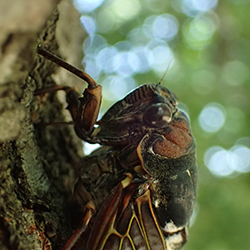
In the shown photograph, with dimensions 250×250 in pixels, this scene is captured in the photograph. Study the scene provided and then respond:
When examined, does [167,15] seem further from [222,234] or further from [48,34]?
[48,34]

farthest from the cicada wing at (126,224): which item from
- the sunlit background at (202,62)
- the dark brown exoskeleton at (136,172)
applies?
the sunlit background at (202,62)

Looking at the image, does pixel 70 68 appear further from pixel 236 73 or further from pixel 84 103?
pixel 236 73

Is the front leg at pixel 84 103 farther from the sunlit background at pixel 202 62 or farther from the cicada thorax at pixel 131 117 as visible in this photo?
the sunlit background at pixel 202 62

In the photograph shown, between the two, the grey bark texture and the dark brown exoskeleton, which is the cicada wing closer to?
the dark brown exoskeleton

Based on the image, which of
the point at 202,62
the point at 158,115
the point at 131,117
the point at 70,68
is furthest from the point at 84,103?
the point at 202,62

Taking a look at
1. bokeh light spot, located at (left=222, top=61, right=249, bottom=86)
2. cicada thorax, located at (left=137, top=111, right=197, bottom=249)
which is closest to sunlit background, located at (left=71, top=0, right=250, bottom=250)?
bokeh light spot, located at (left=222, top=61, right=249, bottom=86)

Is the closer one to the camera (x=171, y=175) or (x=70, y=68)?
(x=70, y=68)

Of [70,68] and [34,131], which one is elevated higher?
[70,68]

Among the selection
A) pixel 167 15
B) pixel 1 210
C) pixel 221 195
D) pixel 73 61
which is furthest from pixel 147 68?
pixel 1 210
